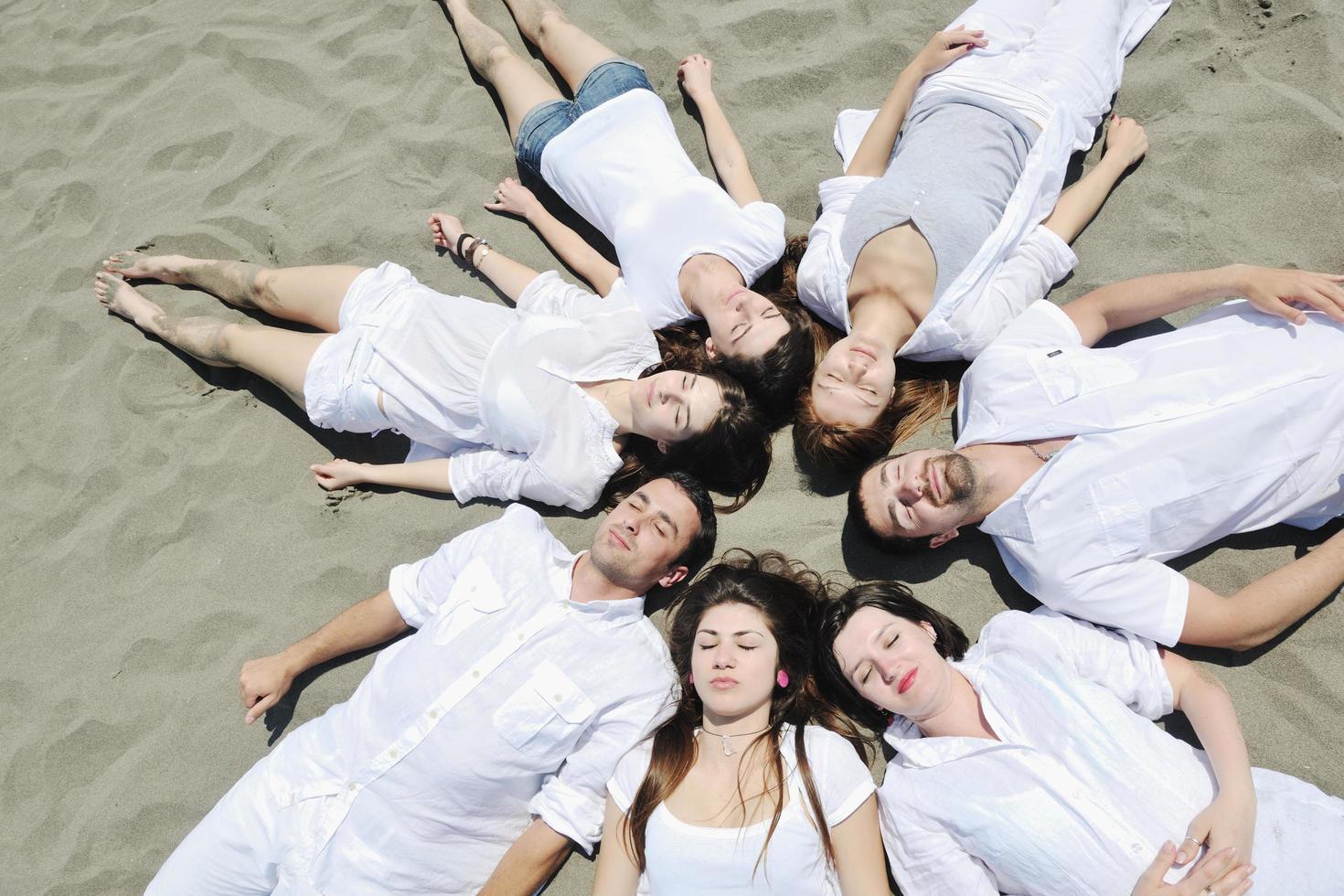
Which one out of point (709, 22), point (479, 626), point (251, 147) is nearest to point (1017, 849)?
point (479, 626)

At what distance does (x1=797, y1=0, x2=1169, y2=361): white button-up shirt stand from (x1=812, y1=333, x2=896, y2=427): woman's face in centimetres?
28

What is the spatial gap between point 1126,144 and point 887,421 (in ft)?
6.63

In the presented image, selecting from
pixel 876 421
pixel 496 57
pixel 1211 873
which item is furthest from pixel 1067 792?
pixel 496 57

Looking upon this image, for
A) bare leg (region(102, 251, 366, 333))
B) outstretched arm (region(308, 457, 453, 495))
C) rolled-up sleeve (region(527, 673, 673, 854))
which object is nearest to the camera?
rolled-up sleeve (region(527, 673, 673, 854))

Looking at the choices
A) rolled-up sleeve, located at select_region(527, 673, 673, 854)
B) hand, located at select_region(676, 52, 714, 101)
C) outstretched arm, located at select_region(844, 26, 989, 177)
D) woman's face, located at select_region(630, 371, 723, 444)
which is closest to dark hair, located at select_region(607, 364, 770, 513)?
woman's face, located at select_region(630, 371, 723, 444)

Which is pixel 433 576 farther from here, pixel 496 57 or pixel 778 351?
pixel 496 57

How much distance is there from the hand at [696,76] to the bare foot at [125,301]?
3297 millimetres

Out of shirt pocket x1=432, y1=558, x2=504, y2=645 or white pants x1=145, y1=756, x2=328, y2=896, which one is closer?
white pants x1=145, y1=756, x2=328, y2=896

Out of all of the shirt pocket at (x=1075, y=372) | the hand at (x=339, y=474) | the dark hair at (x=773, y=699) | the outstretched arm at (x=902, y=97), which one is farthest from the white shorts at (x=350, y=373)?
the shirt pocket at (x=1075, y=372)

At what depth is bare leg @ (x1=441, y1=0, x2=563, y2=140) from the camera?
4.74 metres

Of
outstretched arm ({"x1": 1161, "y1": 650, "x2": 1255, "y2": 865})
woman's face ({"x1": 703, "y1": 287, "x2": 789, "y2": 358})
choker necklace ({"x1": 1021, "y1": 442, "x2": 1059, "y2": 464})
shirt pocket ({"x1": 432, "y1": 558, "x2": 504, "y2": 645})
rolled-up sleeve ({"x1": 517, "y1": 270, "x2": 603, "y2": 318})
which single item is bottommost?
outstretched arm ({"x1": 1161, "y1": 650, "x2": 1255, "y2": 865})

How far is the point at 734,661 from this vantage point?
3338 mm

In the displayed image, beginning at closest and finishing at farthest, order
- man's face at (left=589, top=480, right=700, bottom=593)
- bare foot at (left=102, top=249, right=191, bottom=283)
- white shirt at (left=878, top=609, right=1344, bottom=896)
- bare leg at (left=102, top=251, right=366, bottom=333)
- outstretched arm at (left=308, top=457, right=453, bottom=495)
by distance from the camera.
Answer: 1. white shirt at (left=878, top=609, right=1344, bottom=896)
2. man's face at (left=589, top=480, right=700, bottom=593)
3. outstretched arm at (left=308, top=457, right=453, bottom=495)
4. bare leg at (left=102, top=251, right=366, bottom=333)
5. bare foot at (left=102, top=249, right=191, bottom=283)

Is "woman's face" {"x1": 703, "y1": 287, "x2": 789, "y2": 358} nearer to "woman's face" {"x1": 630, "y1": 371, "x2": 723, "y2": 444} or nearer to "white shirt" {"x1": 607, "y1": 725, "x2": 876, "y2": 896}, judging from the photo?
"woman's face" {"x1": 630, "y1": 371, "x2": 723, "y2": 444}
